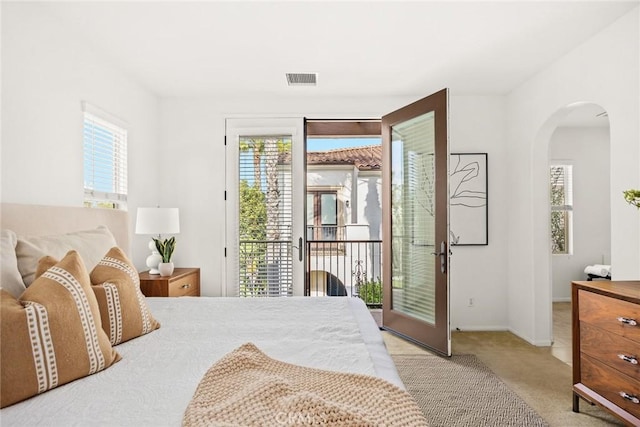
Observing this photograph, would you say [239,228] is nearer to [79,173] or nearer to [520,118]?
[79,173]

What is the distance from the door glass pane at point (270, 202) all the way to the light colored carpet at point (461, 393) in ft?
5.08

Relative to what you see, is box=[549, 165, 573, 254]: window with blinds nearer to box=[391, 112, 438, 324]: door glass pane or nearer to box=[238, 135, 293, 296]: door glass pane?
box=[391, 112, 438, 324]: door glass pane

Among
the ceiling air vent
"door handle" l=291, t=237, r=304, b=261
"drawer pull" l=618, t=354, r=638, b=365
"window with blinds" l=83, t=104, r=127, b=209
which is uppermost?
the ceiling air vent

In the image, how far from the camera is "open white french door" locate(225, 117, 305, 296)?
162 inches

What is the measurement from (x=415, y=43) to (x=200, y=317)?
2491mm

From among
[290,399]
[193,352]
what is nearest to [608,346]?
[290,399]

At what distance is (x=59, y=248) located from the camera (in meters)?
1.82

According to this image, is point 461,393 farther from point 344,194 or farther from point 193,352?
point 344,194

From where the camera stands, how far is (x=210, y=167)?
4137 mm

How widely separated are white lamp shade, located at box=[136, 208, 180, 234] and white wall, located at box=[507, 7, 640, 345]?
3480mm

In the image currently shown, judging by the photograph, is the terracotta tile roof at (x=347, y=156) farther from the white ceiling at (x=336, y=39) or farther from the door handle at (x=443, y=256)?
the door handle at (x=443, y=256)

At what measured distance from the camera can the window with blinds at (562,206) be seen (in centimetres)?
562

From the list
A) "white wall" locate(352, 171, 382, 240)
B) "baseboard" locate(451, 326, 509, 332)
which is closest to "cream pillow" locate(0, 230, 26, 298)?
"baseboard" locate(451, 326, 509, 332)

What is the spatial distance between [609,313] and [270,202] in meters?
3.03
